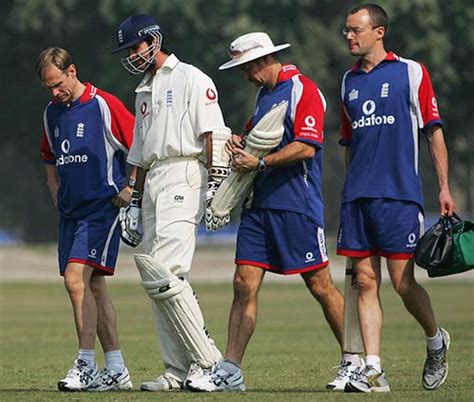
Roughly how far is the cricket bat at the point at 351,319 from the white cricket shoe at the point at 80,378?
1772 millimetres

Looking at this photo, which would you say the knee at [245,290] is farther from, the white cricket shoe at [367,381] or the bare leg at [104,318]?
the bare leg at [104,318]

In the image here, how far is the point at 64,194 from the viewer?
11.0m

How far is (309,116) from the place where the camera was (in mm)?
10008

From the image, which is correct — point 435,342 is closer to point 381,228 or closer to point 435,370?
point 435,370

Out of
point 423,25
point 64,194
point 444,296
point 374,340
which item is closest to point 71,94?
point 64,194

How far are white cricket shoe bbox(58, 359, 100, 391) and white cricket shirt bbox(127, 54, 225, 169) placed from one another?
4.91 feet

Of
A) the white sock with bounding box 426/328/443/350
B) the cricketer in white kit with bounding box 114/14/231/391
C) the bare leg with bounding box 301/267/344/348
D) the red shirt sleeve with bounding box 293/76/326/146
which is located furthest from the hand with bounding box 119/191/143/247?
the white sock with bounding box 426/328/443/350

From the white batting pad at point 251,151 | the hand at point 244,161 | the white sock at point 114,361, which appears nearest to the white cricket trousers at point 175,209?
the white batting pad at point 251,151

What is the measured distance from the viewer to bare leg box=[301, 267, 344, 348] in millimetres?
10281

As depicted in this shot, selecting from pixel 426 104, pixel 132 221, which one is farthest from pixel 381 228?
pixel 132 221

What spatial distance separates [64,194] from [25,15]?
1451 inches

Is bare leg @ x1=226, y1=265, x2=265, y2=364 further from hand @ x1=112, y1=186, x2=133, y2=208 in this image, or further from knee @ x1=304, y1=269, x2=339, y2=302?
hand @ x1=112, y1=186, x2=133, y2=208

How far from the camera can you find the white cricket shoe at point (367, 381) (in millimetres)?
9664

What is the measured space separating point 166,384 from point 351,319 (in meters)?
1.31
